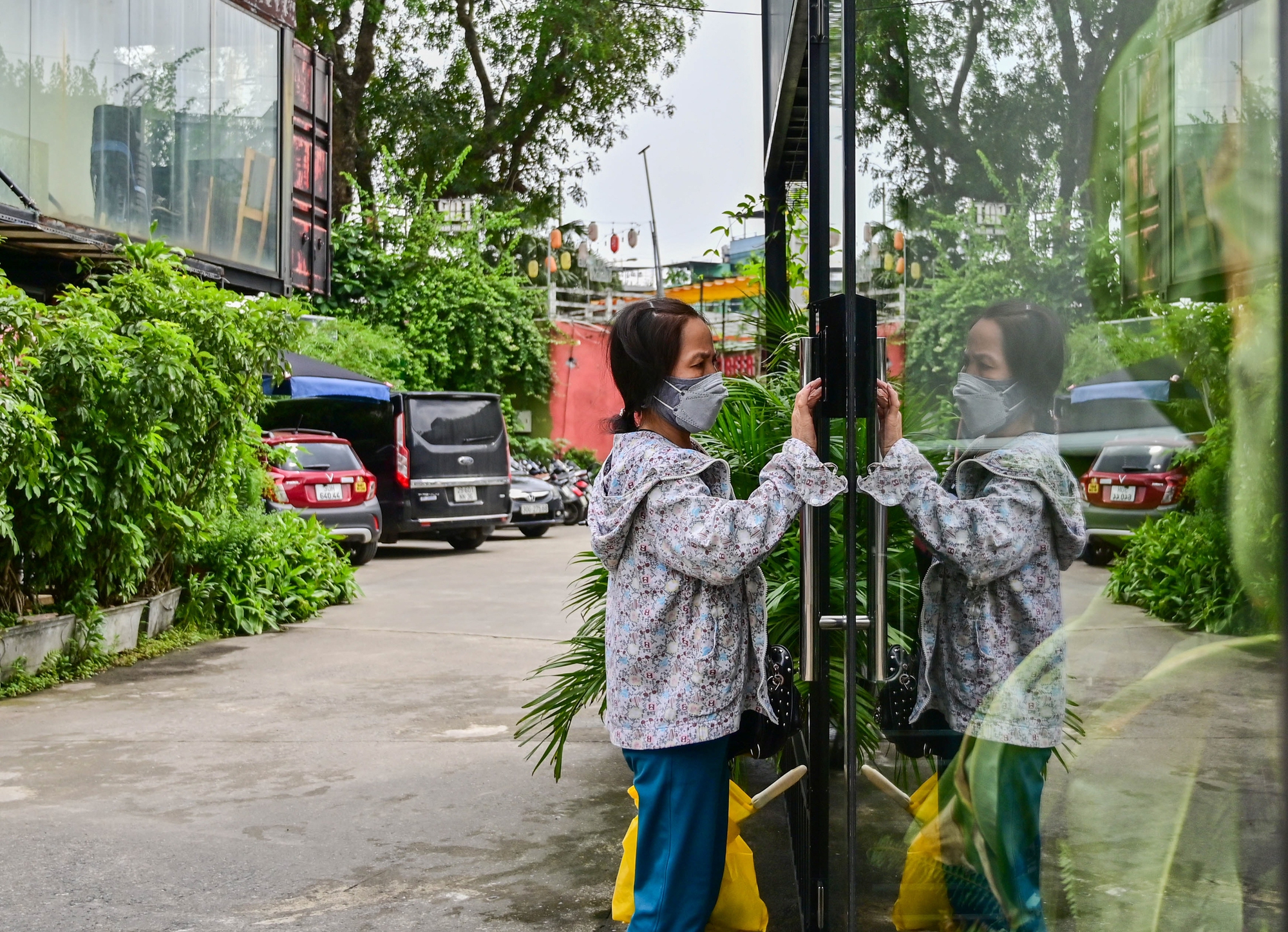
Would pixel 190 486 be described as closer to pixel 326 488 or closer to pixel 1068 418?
pixel 326 488

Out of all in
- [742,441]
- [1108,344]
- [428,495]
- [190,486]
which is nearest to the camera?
[1108,344]

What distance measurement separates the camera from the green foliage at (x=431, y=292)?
22.2 m

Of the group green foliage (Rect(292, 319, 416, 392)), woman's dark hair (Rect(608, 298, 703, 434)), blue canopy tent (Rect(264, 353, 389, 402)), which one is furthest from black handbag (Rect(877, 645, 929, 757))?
green foliage (Rect(292, 319, 416, 392))

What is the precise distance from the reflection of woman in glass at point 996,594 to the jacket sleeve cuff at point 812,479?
12 cm

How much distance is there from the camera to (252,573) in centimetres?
864

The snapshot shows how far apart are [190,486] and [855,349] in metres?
6.55

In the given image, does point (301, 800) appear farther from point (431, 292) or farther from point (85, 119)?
point (431, 292)

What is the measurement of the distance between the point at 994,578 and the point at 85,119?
1165 centimetres

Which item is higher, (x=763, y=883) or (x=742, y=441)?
(x=742, y=441)

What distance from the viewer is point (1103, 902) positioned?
1615 mm

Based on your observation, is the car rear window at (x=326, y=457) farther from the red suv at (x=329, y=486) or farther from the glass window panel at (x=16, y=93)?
the glass window panel at (x=16, y=93)

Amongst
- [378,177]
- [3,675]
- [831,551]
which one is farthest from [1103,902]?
[378,177]

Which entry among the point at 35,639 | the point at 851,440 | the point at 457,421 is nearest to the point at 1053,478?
the point at 851,440

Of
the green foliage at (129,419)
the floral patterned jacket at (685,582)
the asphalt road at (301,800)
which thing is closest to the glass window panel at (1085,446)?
the floral patterned jacket at (685,582)
